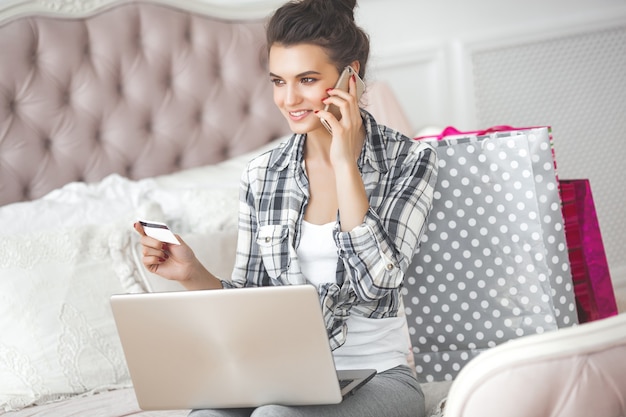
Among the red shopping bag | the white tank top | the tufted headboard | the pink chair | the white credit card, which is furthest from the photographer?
the tufted headboard

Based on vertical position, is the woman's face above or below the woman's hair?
below

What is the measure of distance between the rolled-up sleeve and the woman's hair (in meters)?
0.23

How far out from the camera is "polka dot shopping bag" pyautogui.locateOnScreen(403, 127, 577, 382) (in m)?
1.59

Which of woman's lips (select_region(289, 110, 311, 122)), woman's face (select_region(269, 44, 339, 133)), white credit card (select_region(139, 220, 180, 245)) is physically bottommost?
white credit card (select_region(139, 220, 180, 245))

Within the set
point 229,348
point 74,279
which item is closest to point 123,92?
point 74,279

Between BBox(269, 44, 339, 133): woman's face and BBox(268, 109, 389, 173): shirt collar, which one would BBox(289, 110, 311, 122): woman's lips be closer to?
BBox(269, 44, 339, 133): woman's face

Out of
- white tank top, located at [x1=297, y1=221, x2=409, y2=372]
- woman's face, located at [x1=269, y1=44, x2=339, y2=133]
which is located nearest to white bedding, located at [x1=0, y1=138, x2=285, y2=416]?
white tank top, located at [x1=297, y1=221, x2=409, y2=372]

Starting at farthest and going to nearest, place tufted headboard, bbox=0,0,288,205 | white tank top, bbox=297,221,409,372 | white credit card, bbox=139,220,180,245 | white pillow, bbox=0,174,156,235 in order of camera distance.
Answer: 1. tufted headboard, bbox=0,0,288,205
2. white pillow, bbox=0,174,156,235
3. white tank top, bbox=297,221,409,372
4. white credit card, bbox=139,220,180,245

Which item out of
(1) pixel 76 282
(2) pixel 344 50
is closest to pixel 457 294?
(2) pixel 344 50

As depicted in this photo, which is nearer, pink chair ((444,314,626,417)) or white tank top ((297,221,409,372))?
pink chair ((444,314,626,417))

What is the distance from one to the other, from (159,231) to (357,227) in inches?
14.1

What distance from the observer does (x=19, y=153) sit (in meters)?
2.24

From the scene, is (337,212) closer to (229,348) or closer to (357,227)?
(357,227)

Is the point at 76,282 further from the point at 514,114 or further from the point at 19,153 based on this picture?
the point at 514,114
